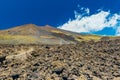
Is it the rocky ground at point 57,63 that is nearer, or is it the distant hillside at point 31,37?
the rocky ground at point 57,63

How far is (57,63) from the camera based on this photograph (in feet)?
147

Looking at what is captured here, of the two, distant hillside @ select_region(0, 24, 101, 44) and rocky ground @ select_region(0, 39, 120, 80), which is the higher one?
distant hillside @ select_region(0, 24, 101, 44)

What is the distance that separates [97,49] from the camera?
2128 inches

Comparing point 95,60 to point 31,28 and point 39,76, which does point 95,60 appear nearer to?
point 39,76

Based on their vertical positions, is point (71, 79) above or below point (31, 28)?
below

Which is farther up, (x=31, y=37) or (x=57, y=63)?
(x=31, y=37)

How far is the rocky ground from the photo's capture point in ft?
140

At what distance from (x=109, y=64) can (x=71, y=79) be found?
8.71m

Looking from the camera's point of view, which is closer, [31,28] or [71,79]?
[71,79]

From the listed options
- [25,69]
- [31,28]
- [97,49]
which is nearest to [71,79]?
[25,69]

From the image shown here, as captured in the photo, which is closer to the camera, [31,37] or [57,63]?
[57,63]

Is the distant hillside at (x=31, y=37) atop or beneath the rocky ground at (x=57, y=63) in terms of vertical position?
atop

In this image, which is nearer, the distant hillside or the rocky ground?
the rocky ground

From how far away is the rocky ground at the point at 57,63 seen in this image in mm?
42594
